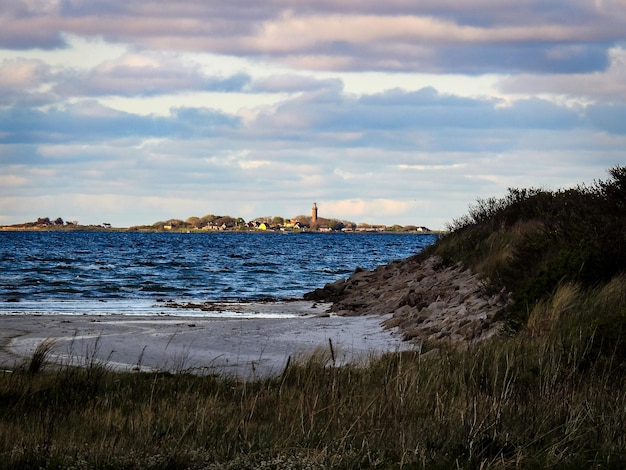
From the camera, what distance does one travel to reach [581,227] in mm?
15781

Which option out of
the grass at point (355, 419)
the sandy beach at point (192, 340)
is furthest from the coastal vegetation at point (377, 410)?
the sandy beach at point (192, 340)

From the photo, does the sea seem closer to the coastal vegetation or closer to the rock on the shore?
the rock on the shore

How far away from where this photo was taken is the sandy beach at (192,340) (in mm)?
14688

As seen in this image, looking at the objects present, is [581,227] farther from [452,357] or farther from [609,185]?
[452,357]

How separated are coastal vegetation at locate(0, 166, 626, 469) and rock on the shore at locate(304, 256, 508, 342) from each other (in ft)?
6.50

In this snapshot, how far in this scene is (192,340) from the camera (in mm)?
18156

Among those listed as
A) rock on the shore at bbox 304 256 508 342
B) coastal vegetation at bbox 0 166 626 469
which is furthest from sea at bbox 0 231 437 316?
coastal vegetation at bbox 0 166 626 469

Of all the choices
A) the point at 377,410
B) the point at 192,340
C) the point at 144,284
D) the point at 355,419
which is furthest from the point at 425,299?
the point at 144,284

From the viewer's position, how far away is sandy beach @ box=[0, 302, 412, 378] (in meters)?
14.7

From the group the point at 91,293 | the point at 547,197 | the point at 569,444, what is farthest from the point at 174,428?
the point at 91,293

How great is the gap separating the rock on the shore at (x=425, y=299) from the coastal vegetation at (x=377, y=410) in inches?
77.9

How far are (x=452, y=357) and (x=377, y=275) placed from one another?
71.6 feet

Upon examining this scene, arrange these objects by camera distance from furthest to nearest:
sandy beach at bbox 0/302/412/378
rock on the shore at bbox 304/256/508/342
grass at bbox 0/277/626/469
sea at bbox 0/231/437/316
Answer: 1. sea at bbox 0/231/437/316
2. rock on the shore at bbox 304/256/508/342
3. sandy beach at bbox 0/302/412/378
4. grass at bbox 0/277/626/469

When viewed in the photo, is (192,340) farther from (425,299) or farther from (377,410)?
(377,410)
